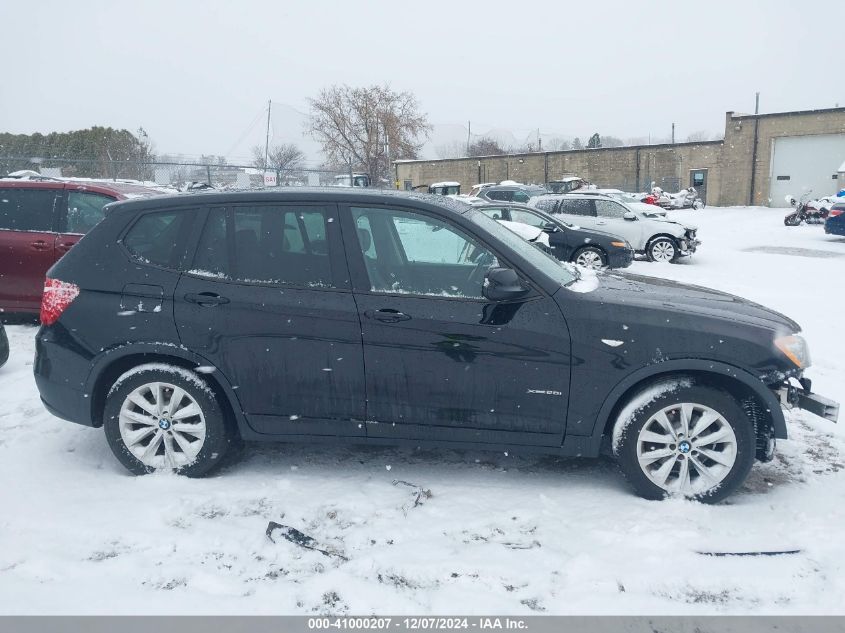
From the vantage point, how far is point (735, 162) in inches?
1533

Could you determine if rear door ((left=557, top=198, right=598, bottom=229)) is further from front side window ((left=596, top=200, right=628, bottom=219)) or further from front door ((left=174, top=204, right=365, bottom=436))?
front door ((left=174, top=204, right=365, bottom=436))

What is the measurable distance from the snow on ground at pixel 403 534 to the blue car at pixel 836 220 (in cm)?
1674

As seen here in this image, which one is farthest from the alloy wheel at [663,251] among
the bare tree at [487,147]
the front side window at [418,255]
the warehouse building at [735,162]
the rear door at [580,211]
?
the bare tree at [487,147]

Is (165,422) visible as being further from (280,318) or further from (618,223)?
(618,223)

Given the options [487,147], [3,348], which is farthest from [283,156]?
[3,348]

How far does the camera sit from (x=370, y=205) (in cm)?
403

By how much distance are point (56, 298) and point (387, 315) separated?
81.0 inches

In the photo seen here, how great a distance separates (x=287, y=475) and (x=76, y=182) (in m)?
5.38

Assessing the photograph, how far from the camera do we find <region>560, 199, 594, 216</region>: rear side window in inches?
617

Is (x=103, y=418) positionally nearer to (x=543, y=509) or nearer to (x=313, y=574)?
(x=313, y=574)

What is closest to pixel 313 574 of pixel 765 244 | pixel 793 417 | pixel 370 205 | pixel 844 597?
pixel 370 205

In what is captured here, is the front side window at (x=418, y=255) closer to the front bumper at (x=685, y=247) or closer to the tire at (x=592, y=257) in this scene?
the tire at (x=592, y=257)

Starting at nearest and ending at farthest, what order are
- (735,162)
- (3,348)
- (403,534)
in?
(403,534), (3,348), (735,162)

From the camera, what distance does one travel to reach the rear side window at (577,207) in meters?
15.7
